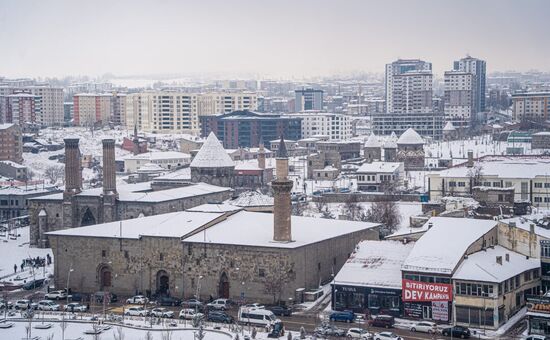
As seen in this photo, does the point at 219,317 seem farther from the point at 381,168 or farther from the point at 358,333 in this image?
the point at 381,168

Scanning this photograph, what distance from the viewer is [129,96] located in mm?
92562

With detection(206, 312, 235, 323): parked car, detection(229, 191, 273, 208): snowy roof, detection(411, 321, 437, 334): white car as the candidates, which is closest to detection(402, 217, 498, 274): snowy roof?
detection(411, 321, 437, 334): white car

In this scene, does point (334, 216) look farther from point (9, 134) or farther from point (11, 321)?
point (9, 134)

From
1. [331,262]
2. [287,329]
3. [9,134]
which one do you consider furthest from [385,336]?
[9,134]

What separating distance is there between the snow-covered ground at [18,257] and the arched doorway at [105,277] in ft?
9.35

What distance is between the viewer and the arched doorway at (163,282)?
85.6ft

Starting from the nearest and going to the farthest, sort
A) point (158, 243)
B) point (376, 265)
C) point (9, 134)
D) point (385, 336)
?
point (385, 336)
point (376, 265)
point (158, 243)
point (9, 134)

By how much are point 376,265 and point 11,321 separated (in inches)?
352

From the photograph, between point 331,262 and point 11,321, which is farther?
point 331,262

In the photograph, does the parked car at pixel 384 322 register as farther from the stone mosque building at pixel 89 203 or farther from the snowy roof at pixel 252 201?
the stone mosque building at pixel 89 203

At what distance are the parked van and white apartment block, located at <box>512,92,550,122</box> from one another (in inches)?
2599

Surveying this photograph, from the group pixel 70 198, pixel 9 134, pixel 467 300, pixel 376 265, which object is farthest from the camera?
pixel 9 134

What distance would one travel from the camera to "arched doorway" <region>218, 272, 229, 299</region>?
25297mm

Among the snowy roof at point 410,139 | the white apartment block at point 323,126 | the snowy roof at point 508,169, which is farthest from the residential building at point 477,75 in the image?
the snowy roof at point 508,169
